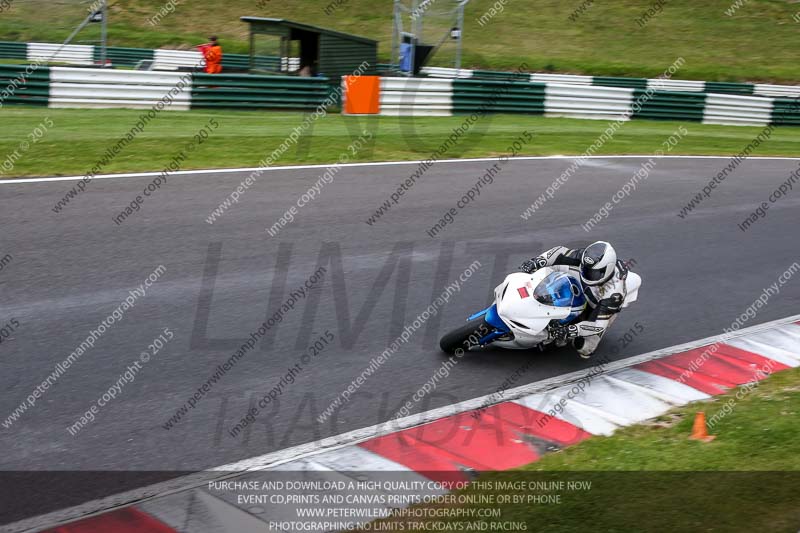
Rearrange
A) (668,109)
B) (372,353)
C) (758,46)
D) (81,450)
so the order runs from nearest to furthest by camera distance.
→ (81,450) < (372,353) < (668,109) < (758,46)

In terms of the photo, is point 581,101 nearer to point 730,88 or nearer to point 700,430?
point 730,88

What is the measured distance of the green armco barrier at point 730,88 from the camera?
31.8m

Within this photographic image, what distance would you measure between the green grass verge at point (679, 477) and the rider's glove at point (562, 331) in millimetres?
1160

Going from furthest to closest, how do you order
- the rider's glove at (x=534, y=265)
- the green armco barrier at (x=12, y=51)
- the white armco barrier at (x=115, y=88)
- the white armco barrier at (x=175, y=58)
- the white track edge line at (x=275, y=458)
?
the white armco barrier at (x=175, y=58)
the green armco barrier at (x=12, y=51)
the white armco barrier at (x=115, y=88)
the rider's glove at (x=534, y=265)
the white track edge line at (x=275, y=458)

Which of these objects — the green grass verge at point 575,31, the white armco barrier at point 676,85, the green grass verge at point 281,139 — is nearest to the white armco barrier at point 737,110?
the green grass verge at point 281,139

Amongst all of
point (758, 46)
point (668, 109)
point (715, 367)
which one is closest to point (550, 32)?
point (758, 46)

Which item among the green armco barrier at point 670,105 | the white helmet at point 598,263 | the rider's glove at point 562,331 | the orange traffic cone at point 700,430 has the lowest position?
the green armco barrier at point 670,105

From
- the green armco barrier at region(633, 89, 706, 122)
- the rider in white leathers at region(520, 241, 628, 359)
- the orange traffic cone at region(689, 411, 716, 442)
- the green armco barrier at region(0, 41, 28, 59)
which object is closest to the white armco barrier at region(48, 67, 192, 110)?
the green armco barrier at region(633, 89, 706, 122)

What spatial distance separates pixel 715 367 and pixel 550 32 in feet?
115

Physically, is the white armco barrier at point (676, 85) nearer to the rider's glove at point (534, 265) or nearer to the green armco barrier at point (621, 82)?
the green armco barrier at point (621, 82)

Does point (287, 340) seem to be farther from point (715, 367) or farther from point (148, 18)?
point (148, 18)

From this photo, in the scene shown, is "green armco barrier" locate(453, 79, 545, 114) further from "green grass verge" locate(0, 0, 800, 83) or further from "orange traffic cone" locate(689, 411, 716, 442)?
"orange traffic cone" locate(689, 411, 716, 442)

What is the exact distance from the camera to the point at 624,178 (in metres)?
16.0

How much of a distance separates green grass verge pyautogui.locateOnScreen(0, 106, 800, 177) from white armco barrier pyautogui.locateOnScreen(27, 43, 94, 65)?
14347 mm
